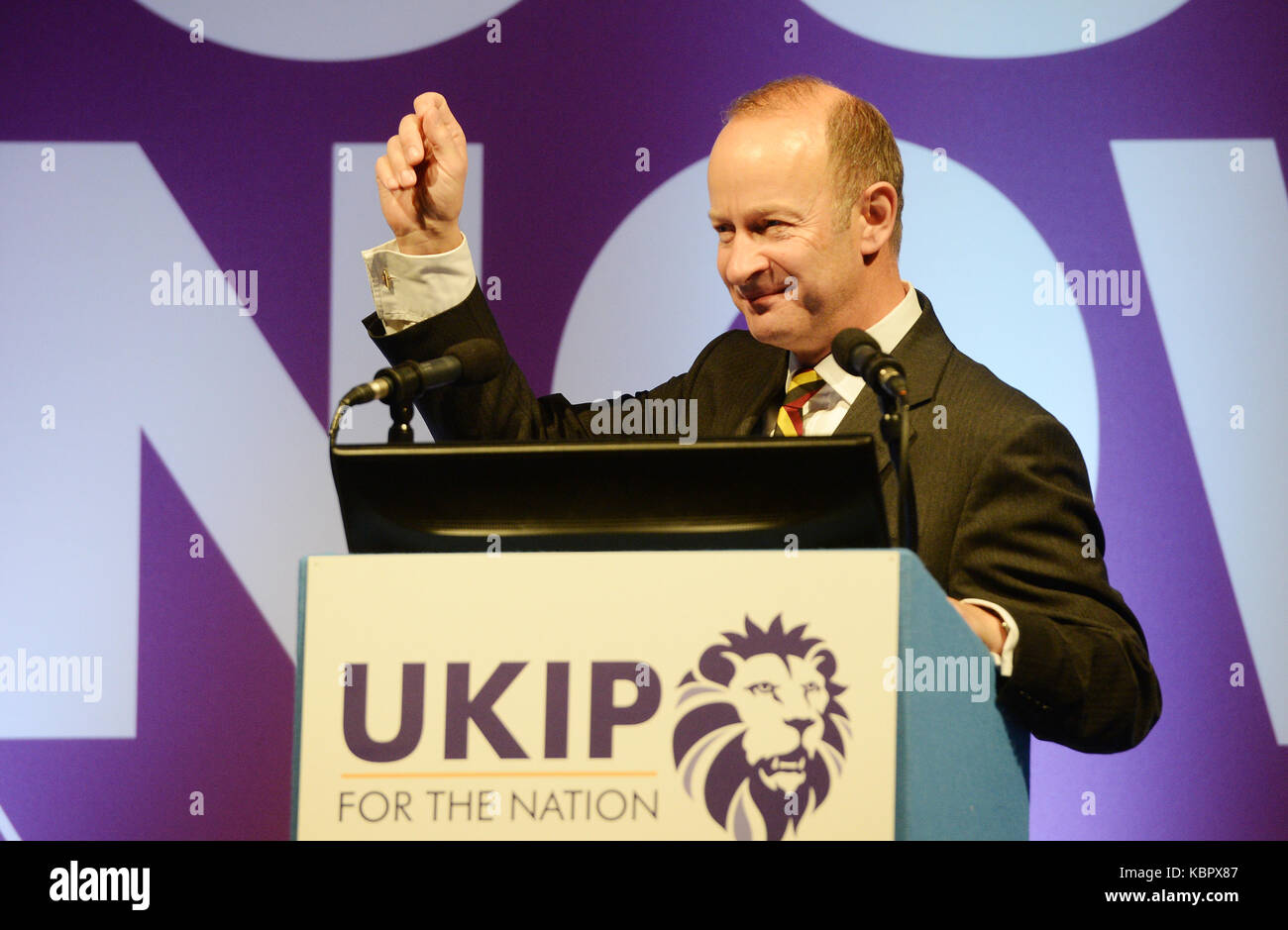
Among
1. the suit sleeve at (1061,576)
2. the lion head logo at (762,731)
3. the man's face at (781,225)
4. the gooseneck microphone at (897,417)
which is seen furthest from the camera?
the man's face at (781,225)

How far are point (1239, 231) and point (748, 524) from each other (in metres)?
2.02

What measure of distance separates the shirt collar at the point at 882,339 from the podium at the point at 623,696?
833 mm

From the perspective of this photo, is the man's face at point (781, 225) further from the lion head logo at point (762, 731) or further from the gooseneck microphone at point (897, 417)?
the lion head logo at point (762, 731)

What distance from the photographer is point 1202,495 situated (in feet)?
9.18

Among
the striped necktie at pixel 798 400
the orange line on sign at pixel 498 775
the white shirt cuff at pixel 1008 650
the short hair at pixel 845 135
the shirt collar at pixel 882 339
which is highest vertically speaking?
the short hair at pixel 845 135

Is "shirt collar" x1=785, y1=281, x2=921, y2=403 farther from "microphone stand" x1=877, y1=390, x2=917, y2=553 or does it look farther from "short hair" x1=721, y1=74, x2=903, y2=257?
"microphone stand" x1=877, y1=390, x2=917, y2=553

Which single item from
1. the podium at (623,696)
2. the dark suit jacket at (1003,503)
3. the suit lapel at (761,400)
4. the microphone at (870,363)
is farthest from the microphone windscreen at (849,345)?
the suit lapel at (761,400)

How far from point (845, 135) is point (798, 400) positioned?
0.40m

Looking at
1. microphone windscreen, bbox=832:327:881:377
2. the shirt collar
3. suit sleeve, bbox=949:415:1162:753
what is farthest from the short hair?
microphone windscreen, bbox=832:327:881:377

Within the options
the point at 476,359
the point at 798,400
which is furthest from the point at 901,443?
the point at 798,400

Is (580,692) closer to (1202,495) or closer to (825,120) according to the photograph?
(825,120)

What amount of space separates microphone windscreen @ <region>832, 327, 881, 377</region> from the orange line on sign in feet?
1.63

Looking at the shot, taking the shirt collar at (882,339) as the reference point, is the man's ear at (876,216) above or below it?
above

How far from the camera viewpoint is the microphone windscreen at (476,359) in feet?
5.09
